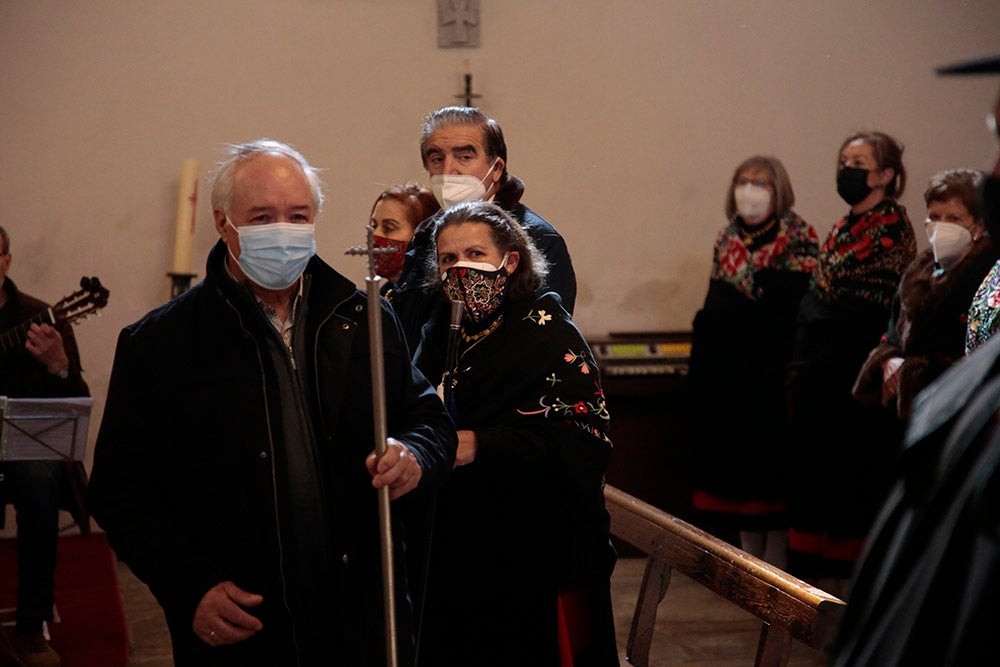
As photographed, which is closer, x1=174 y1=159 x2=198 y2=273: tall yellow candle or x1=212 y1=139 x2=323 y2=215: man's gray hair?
x1=212 y1=139 x2=323 y2=215: man's gray hair

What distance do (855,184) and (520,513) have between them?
8.54 feet

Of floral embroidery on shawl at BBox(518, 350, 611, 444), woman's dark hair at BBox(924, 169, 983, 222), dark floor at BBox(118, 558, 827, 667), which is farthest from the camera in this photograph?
dark floor at BBox(118, 558, 827, 667)

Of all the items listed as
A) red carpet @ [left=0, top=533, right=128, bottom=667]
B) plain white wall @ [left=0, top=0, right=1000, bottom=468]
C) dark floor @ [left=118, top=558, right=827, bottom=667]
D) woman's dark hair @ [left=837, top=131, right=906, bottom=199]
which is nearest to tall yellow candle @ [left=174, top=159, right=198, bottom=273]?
plain white wall @ [left=0, top=0, right=1000, bottom=468]

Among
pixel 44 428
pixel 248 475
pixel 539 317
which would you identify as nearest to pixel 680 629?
pixel 539 317

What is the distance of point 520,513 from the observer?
292 centimetres

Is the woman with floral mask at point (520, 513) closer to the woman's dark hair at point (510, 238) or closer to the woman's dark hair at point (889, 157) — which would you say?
the woman's dark hair at point (510, 238)

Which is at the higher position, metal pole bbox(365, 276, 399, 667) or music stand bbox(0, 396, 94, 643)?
metal pole bbox(365, 276, 399, 667)

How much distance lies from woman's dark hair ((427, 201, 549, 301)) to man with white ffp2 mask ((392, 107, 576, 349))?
19cm

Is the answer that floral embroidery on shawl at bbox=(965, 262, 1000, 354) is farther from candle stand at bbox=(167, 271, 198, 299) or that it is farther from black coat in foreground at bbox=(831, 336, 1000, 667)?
candle stand at bbox=(167, 271, 198, 299)

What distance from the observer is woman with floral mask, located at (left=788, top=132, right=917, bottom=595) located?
4816 mm

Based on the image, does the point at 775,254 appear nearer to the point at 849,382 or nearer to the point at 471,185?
the point at 849,382

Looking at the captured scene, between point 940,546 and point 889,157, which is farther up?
point 889,157

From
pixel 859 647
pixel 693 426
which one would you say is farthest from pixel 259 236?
pixel 693 426

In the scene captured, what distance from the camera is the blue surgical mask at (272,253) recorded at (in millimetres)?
2320
